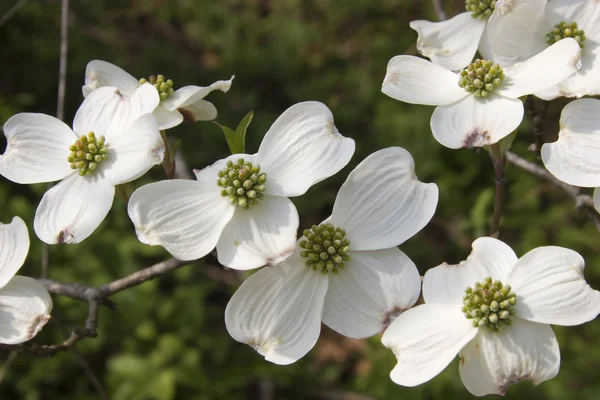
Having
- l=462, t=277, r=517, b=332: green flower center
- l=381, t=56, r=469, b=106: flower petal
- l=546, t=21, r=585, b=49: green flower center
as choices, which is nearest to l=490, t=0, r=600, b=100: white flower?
l=546, t=21, r=585, b=49: green flower center

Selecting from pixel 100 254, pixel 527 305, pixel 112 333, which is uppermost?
pixel 527 305

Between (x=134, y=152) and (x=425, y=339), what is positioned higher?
(x=134, y=152)

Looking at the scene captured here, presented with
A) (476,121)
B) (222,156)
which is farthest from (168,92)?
(222,156)

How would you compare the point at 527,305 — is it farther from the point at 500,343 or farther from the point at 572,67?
the point at 572,67

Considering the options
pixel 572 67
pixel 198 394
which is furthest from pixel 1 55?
pixel 572 67

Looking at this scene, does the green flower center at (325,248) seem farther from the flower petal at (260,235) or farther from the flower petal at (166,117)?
the flower petal at (166,117)

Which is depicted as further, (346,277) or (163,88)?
(163,88)

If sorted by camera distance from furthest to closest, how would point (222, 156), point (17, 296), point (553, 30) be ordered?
point (222, 156) < point (553, 30) < point (17, 296)

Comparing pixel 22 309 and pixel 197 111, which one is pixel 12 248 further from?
pixel 197 111
